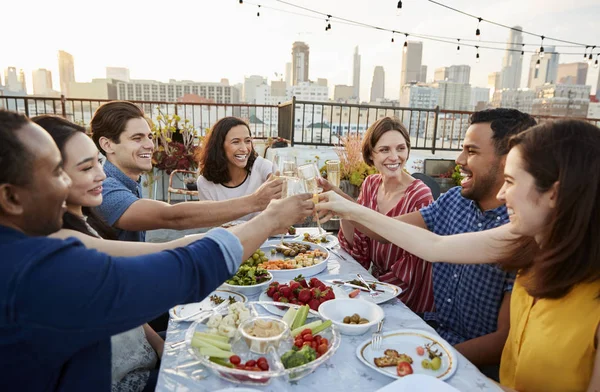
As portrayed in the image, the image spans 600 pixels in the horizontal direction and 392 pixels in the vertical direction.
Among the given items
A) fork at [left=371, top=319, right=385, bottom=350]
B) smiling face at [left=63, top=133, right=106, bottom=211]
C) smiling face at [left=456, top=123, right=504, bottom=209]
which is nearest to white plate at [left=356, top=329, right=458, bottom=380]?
fork at [left=371, top=319, right=385, bottom=350]

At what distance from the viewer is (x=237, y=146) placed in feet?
11.0

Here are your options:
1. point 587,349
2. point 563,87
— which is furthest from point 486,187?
point 563,87

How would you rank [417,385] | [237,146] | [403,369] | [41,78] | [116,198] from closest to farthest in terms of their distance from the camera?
[417,385], [403,369], [116,198], [237,146], [41,78]

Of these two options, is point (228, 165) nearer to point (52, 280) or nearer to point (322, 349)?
point (322, 349)

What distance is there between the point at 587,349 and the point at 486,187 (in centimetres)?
86

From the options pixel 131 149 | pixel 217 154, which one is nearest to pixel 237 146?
pixel 217 154

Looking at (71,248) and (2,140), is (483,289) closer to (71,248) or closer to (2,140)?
(71,248)

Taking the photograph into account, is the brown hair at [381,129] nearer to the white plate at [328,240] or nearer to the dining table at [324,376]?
the white plate at [328,240]

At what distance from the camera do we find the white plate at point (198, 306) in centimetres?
150

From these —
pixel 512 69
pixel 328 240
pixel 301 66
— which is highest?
pixel 512 69

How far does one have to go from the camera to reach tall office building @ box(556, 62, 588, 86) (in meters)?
81.6

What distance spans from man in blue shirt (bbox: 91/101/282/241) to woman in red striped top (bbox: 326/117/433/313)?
0.78 m

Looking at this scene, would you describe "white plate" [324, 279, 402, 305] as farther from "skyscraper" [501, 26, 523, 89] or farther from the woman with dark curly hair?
"skyscraper" [501, 26, 523, 89]

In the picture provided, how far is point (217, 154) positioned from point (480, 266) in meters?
2.33
